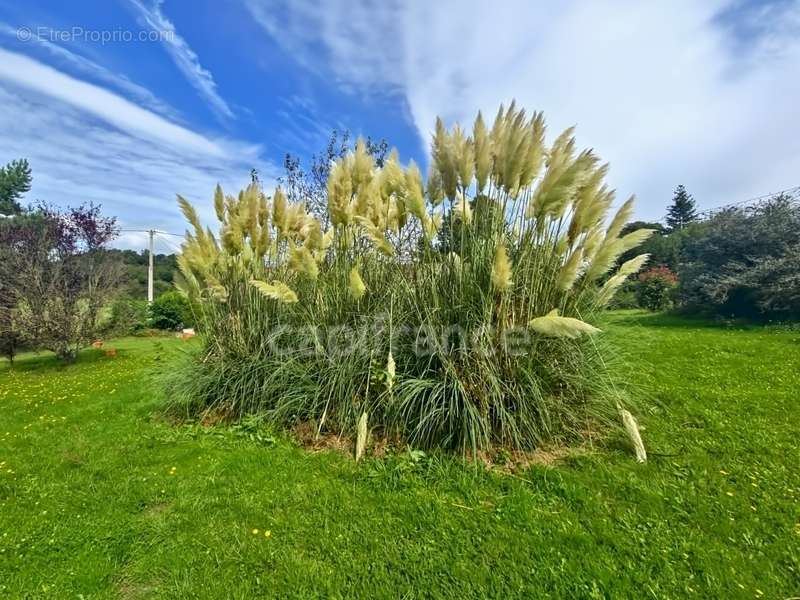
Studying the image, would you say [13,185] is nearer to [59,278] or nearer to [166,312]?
[166,312]

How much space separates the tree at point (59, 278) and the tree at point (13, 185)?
17406 millimetres

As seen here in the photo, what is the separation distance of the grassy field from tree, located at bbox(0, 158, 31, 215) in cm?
2532

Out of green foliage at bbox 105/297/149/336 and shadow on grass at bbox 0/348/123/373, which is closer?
shadow on grass at bbox 0/348/123/373

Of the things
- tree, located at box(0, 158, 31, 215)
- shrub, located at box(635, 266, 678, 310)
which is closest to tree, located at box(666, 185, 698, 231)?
shrub, located at box(635, 266, 678, 310)

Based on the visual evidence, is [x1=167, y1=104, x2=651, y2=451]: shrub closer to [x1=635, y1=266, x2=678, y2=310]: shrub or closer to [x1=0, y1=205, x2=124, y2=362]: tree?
[x1=0, y1=205, x2=124, y2=362]: tree

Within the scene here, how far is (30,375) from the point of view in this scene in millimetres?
7426

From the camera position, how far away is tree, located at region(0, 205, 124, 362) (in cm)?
778

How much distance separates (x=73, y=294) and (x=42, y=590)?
8.71 meters

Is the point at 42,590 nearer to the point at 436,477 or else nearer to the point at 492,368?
the point at 436,477

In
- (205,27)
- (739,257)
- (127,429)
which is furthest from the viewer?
(739,257)

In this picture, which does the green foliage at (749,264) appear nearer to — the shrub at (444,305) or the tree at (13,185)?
the shrub at (444,305)

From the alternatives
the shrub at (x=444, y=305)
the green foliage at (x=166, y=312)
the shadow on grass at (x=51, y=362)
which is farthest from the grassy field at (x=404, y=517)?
the green foliage at (x=166, y=312)

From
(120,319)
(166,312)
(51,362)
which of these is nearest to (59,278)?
(120,319)

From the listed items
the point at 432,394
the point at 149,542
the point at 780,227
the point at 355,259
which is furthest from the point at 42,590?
the point at 780,227
